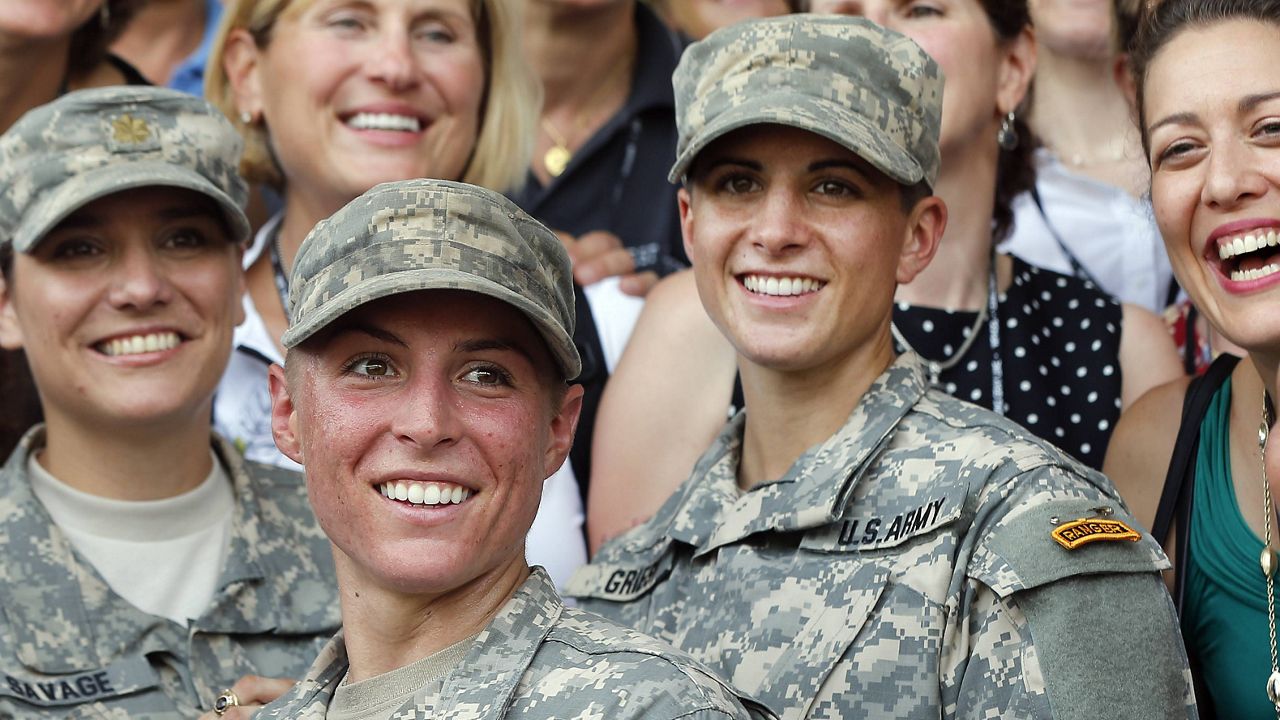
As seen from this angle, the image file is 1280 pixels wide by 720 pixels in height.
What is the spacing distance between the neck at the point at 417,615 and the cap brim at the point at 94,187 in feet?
3.67

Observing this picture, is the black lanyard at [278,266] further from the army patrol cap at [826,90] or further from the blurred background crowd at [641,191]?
the army patrol cap at [826,90]

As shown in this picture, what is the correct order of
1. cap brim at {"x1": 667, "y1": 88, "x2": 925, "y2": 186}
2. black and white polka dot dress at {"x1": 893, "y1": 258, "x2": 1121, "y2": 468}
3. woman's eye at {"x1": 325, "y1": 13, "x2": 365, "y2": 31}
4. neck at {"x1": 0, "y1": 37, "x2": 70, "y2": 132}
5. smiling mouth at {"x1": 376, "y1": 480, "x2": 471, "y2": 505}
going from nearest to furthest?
1. smiling mouth at {"x1": 376, "y1": 480, "x2": 471, "y2": 505}
2. cap brim at {"x1": 667, "y1": 88, "x2": 925, "y2": 186}
3. black and white polka dot dress at {"x1": 893, "y1": 258, "x2": 1121, "y2": 468}
4. woman's eye at {"x1": 325, "y1": 13, "x2": 365, "y2": 31}
5. neck at {"x1": 0, "y1": 37, "x2": 70, "y2": 132}

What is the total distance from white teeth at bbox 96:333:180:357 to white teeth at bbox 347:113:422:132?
1085 mm

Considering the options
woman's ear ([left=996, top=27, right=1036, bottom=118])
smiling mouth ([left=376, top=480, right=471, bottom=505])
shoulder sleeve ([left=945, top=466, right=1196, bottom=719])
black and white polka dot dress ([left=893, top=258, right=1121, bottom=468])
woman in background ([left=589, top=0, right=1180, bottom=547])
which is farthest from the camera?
woman's ear ([left=996, top=27, right=1036, bottom=118])

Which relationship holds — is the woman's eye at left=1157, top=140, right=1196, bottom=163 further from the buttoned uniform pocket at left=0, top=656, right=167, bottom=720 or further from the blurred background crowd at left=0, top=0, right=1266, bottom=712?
the buttoned uniform pocket at left=0, top=656, right=167, bottom=720

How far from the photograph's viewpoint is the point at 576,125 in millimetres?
5133

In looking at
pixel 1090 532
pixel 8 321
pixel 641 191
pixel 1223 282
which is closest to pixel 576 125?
pixel 641 191

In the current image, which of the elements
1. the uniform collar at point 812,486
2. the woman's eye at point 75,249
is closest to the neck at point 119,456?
the woman's eye at point 75,249

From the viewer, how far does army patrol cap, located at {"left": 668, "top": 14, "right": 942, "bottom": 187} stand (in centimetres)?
297

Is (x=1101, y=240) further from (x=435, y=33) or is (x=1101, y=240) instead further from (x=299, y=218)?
(x=299, y=218)

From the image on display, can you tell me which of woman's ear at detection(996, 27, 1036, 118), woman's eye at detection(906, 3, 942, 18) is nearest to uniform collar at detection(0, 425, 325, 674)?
woman's eye at detection(906, 3, 942, 18)

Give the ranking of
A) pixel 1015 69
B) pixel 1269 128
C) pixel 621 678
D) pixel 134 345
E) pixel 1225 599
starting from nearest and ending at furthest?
pixel 621 678
pixel 1269 128
pixel 1225 599
pixel 134 345
pixel 1015 69

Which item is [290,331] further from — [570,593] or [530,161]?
[530,161]

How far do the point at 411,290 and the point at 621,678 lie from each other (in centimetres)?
56
